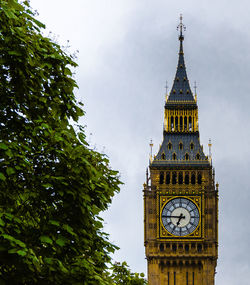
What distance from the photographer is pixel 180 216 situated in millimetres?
97250

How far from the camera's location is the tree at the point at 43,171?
21234 millimetres

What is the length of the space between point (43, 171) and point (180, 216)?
75.2 meters

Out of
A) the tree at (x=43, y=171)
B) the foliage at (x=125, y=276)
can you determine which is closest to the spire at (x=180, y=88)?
the foliage at (x=125, y=276)

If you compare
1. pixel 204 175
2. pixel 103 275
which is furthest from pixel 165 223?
pixel 103 275

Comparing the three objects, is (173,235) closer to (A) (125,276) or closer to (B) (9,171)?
(A) (125,276)

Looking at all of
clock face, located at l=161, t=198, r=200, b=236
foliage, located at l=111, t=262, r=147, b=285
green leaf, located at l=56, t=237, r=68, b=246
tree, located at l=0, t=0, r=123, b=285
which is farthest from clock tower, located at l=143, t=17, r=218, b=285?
green leaf, located at l=56, t=237, r=68, b=246

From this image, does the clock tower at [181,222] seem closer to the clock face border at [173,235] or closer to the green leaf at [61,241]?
the clock face border at [173,235]

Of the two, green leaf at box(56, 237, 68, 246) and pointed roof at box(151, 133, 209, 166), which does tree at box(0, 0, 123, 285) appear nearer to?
green leaf at box(56, 237, 68, 246)

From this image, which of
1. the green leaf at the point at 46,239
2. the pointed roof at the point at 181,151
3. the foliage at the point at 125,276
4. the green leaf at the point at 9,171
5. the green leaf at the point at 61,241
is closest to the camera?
the green leaf at the point at 46,239

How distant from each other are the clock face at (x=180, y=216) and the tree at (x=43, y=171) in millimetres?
73195

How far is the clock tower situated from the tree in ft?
241

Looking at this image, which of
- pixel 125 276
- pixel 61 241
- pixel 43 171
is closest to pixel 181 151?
pixel 125 276

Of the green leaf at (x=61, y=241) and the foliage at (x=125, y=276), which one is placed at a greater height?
the foliage at (x=125, y=276)

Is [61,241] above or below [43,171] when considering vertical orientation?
below
